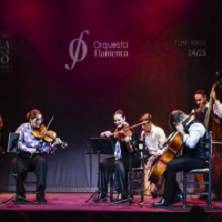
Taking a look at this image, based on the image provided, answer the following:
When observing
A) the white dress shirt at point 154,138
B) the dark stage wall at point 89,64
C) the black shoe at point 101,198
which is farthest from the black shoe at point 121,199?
the dark stage wall at point 89,64

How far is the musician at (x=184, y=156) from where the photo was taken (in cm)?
813

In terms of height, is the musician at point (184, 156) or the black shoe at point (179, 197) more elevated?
the musician at point (184, 156)

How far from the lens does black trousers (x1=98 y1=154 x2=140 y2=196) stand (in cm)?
891

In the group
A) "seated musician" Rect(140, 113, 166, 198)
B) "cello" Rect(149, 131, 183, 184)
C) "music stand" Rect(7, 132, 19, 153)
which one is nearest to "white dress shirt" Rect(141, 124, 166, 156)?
"seated musician" Rect(140, 113, 166, 198)

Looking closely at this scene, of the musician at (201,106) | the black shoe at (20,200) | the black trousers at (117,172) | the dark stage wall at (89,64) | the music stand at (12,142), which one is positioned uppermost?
the dark stage wall at (89,64)

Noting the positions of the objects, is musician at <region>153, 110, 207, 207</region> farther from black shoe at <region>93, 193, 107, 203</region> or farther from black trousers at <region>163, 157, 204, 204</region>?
black shoe at <region>93, 193, 107, 203</region>

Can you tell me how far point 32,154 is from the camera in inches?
358

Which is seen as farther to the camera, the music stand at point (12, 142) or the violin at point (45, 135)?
the violin at point (45, 135)

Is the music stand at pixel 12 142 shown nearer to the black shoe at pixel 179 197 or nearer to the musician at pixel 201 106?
the black shoe at pixel 179 197

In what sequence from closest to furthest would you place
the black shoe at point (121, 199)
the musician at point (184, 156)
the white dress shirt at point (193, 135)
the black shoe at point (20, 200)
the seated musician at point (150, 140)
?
the white dress shirt at point (193, 135) < the musician at point (184, 156) < the black shoe at point (121, 199) < the black shoe at point (20, 200) < the seated musician at point (150, 140)

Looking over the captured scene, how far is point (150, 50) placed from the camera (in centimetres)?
1092
